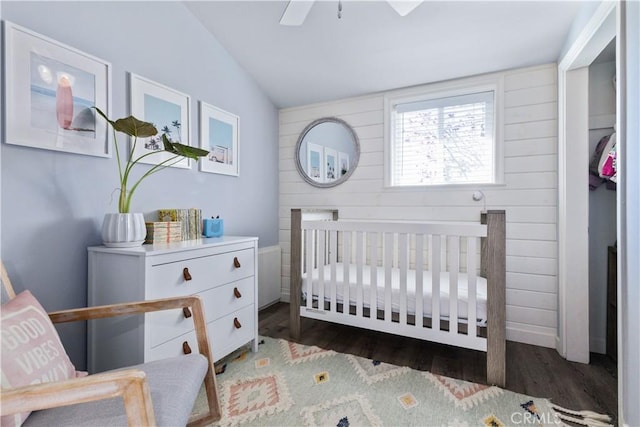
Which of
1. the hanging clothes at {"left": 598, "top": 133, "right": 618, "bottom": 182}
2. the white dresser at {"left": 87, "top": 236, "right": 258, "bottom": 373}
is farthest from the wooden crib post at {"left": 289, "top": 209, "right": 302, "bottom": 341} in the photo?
the hanging clothes at {"left": 598, "top": 133, "right": 618, "bottom": 182}

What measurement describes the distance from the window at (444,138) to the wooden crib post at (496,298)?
0.86 meters

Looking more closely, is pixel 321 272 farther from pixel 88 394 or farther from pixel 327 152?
pixel 88 394

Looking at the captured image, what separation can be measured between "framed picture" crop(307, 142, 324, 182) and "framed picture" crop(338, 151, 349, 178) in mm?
186

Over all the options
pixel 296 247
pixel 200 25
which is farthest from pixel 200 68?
pixel 296 247

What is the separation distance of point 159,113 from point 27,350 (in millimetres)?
1565

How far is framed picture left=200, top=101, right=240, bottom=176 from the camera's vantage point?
2309 mm

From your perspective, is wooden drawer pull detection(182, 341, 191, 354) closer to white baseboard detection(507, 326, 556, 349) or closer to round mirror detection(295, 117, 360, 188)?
round mirror detection(295, 117, 360, 188)

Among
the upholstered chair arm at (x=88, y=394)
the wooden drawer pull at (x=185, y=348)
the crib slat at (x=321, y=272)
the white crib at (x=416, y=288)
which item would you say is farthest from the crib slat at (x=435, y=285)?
the upholstered chair arm at (x=88, y=394)

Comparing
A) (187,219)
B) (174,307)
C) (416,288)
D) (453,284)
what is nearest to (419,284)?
(416,288)

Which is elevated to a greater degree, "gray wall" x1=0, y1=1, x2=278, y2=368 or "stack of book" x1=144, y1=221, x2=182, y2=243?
"gray wall" x1=0, y1=1, x2=278, y2=368

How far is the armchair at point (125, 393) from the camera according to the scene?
2.16 ft

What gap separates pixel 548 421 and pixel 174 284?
192 centimetres

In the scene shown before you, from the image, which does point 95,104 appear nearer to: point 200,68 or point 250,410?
point 200,68

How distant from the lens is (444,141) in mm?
2533
